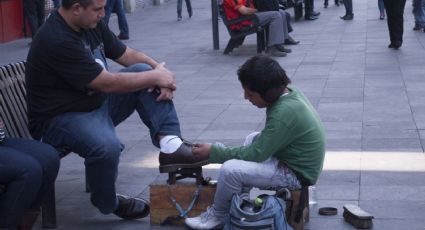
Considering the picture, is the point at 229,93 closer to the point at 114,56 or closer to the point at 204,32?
the point at 114,56

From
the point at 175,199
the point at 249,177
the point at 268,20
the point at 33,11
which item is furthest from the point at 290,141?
the point at 33,11

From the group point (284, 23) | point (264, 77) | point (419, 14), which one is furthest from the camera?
point (419, 14)

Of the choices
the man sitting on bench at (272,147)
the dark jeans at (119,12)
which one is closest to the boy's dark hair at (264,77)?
the man sitting on bench at (272,147)

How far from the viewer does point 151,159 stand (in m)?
6.71

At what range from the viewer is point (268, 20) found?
41.7 ft

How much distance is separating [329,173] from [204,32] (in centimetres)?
1110

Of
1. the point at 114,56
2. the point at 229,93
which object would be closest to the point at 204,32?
the point at 229,93

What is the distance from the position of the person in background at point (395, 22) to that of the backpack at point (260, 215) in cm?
860

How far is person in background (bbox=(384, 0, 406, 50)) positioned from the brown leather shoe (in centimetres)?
828

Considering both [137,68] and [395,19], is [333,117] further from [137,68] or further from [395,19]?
[395,19]

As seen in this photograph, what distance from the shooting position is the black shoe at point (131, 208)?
512 cm

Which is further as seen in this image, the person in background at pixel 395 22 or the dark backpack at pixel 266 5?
the dark backpack at pixel 266 5

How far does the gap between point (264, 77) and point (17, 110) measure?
1781 millimetres

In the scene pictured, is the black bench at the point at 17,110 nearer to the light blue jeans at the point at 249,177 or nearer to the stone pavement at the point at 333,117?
the stone pavement at the point at 333,117
